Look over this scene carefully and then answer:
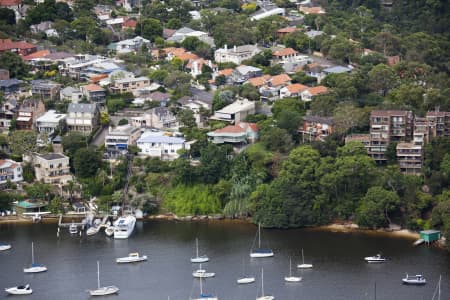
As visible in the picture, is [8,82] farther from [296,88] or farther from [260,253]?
[260,253]

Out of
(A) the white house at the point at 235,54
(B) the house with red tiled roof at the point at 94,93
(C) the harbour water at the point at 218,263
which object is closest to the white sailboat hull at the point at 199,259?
(C) the harbour water at the point at 218,263

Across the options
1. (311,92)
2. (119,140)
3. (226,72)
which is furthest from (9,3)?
(311,92)

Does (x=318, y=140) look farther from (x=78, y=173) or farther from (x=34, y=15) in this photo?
(x=34, y=15)

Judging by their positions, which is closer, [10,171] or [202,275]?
[202,275]

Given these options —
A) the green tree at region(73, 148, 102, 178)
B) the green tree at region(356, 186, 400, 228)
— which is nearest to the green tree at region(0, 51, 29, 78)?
the green tree at region(73, 148, 102, 178)

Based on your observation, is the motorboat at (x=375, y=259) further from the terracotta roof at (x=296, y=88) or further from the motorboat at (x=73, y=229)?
the terracotta roof at (x=296, y=88)

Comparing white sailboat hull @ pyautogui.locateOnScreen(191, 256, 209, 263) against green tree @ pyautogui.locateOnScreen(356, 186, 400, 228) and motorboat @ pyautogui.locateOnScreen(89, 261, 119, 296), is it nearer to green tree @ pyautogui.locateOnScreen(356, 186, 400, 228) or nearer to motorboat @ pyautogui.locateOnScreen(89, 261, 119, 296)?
motorboat @ pyautogui.locateOnScreen(89, 261, 119, 296)
